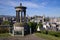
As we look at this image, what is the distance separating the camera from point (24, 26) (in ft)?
73.5

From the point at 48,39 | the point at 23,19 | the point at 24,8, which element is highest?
the point at 24,8

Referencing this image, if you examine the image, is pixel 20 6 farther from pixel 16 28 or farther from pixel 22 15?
pixel 16 28

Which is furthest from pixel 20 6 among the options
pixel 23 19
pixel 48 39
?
pixel 48 39

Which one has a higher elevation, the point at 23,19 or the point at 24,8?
the point at 24,8

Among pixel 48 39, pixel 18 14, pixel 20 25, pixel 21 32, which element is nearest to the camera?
pixel 48 39

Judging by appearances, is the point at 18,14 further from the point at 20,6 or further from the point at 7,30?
the point at 7,30

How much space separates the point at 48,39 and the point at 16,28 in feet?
28.4

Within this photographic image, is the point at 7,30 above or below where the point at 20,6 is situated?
below

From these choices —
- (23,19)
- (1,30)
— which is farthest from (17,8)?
(1,30)

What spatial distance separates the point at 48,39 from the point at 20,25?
27.7ft

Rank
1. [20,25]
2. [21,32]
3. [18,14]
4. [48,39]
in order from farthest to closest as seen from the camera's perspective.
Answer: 1. [18,14]
2. [20,25]
3. [21,32]
4. [48,39]

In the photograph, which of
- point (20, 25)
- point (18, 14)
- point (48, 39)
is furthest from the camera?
point (18, 14)

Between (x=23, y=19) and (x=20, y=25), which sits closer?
(x=20, y=25)

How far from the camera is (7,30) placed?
74.2 ft
